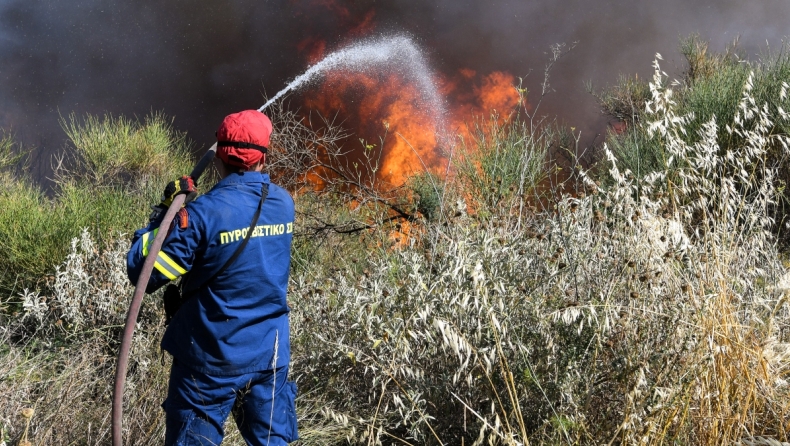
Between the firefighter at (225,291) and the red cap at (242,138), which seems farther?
the red cap at (242,138)

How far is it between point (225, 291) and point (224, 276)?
0.05 meters

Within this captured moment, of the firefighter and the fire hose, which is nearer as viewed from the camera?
the fire hose

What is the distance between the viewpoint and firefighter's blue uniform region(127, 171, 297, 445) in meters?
2.14

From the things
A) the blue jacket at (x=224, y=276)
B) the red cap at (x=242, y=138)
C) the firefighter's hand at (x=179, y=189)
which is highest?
the red cap at (x=242, y=138)

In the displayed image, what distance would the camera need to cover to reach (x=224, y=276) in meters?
2.21

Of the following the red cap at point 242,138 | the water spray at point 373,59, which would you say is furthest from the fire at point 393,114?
the red cap at point 242,138

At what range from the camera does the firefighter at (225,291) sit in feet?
7.06

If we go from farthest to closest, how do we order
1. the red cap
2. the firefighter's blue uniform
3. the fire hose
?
1. the red cap
2. the firefighter's blue uniform
3. the fire hose

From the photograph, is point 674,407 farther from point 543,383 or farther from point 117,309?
point 117,309

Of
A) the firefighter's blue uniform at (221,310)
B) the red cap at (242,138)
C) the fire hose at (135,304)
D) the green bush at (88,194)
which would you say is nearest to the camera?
the fire hose at (135,304)

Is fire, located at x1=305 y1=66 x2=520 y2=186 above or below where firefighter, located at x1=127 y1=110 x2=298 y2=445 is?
above

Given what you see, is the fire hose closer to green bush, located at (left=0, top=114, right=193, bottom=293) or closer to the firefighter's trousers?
the firefighter's trousers

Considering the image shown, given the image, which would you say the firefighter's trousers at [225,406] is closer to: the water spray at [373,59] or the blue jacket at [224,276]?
the blue jacket at [224,276]

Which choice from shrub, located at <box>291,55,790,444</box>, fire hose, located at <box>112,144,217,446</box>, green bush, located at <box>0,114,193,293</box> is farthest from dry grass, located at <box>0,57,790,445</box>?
green bush, located at <box>0,114,193,293</box>
